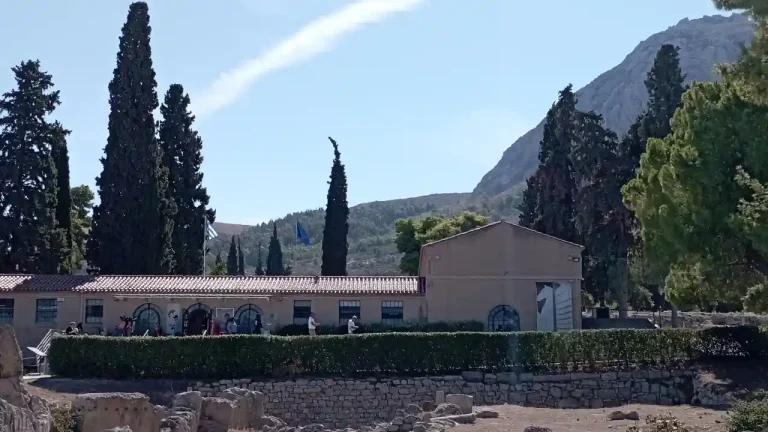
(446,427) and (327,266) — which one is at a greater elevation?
(327,266)

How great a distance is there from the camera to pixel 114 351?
35344mm

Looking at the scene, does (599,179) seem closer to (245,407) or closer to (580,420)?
(580,420)

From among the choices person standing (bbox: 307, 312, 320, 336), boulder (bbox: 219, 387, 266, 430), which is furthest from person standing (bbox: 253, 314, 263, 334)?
boulder (bbox: 219, 387, 266, 430)

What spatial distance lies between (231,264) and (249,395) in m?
59.8

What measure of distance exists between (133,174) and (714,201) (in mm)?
29772

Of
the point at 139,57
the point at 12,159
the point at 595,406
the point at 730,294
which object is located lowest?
the point at 595,406

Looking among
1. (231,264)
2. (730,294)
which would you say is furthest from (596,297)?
(231,264)

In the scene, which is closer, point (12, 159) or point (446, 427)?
point (446, 427)

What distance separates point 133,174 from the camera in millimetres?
48906

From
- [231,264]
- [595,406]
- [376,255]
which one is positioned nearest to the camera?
[595,406]

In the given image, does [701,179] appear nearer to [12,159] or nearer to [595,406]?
[595,406]

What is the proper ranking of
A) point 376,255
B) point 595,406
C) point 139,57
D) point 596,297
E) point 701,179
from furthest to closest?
point 376,255 → point 596,297 → point 139,57 → point 595,406 → point 701,179

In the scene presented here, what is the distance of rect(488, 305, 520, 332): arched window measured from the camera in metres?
42.5

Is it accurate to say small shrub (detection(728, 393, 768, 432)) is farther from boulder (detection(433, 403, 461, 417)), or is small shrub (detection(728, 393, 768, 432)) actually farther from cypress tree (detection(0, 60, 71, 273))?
cypress tree (detection(0, 60, 71, 273))
